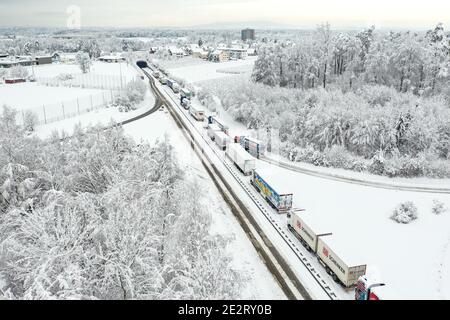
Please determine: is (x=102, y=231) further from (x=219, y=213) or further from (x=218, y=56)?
(x=218, y=56)

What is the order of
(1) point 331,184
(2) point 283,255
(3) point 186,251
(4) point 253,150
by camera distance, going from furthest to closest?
(4) point 253,150 < (1) point 331,184 < (2) point 283,255 < (3) point 186,251

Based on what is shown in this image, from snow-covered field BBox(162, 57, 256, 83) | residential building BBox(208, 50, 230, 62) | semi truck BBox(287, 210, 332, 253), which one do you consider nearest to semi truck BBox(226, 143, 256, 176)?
semi truck BBox(287, 210, 332, 253)

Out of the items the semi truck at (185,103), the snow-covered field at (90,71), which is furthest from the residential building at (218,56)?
the semi truck at (185,103)

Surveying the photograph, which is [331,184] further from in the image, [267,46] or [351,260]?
[267,46]

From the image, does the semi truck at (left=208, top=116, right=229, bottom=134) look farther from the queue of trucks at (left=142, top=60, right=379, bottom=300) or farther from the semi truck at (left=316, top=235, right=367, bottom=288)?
the semi truck at (left=316, top=235, right=367, bottom=288)

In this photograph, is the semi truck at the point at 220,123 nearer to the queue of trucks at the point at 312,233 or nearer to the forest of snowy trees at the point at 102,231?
the queue of trucks at the point at 312,233

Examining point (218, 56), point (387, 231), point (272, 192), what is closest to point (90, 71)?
point (218, 56)
